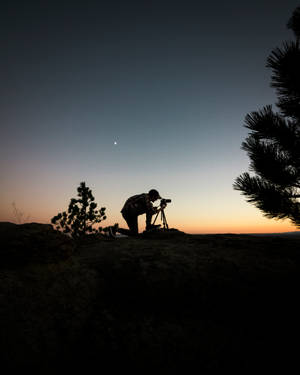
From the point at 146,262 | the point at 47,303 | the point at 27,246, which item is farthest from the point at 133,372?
the point at 27,246

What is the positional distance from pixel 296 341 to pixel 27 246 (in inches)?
133

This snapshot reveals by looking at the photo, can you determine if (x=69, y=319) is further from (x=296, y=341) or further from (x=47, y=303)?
(x=296, y=341)

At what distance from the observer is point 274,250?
3.49 m

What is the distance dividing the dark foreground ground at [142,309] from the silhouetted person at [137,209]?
9.32ft

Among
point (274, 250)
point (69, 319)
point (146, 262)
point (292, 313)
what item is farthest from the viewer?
point (274, 250)

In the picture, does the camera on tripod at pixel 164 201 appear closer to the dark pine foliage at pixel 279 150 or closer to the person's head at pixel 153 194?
the person's head at pixel 153 194

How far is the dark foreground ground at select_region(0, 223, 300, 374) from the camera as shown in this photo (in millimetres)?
1727

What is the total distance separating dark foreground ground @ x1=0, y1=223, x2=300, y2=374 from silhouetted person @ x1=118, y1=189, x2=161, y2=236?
2.84m

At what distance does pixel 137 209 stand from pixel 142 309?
402 centimetres

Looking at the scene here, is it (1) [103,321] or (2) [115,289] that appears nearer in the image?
(1) [103,321]

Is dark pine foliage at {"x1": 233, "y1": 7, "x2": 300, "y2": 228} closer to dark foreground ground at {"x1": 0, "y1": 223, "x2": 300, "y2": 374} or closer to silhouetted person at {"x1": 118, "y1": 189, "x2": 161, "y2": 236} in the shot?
dark foreground ground at {"x1": 0, "y1": 223, "x2": 300, "y2": 374}

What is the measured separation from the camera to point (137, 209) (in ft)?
20.3

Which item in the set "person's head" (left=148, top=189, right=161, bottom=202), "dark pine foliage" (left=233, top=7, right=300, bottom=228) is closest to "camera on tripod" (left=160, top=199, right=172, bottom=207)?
"person's head" (left=148, top=189, right=161, bottom=202)

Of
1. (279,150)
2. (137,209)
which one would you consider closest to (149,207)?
(137,209)
